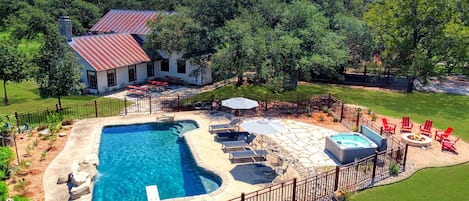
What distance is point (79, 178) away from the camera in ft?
50.6

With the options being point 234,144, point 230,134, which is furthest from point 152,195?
point 230,134

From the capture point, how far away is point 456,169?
17453 mm

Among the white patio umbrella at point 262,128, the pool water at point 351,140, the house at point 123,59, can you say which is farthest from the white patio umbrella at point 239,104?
the house at point 123,59

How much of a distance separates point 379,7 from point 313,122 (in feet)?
50.5

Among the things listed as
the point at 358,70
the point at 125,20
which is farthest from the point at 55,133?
the point at 358,70

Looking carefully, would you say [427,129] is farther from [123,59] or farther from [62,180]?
[123,59]

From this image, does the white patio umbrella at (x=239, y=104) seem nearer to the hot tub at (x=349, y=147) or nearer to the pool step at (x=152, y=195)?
the hot tub at (x=349, y=147)

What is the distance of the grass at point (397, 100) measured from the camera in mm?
25531

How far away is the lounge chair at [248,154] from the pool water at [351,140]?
3.88 metres

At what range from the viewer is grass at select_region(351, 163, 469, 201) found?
14.9 meters

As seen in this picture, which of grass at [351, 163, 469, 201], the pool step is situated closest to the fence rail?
grass at [351, 163, 469, 201]

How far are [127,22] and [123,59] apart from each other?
7.78m

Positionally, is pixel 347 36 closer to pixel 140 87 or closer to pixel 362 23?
pixel 362 23

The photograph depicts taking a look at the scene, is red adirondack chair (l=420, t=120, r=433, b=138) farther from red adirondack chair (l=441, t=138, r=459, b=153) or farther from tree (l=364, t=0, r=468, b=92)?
tree (l=364, t=0, r=468, b=92)
